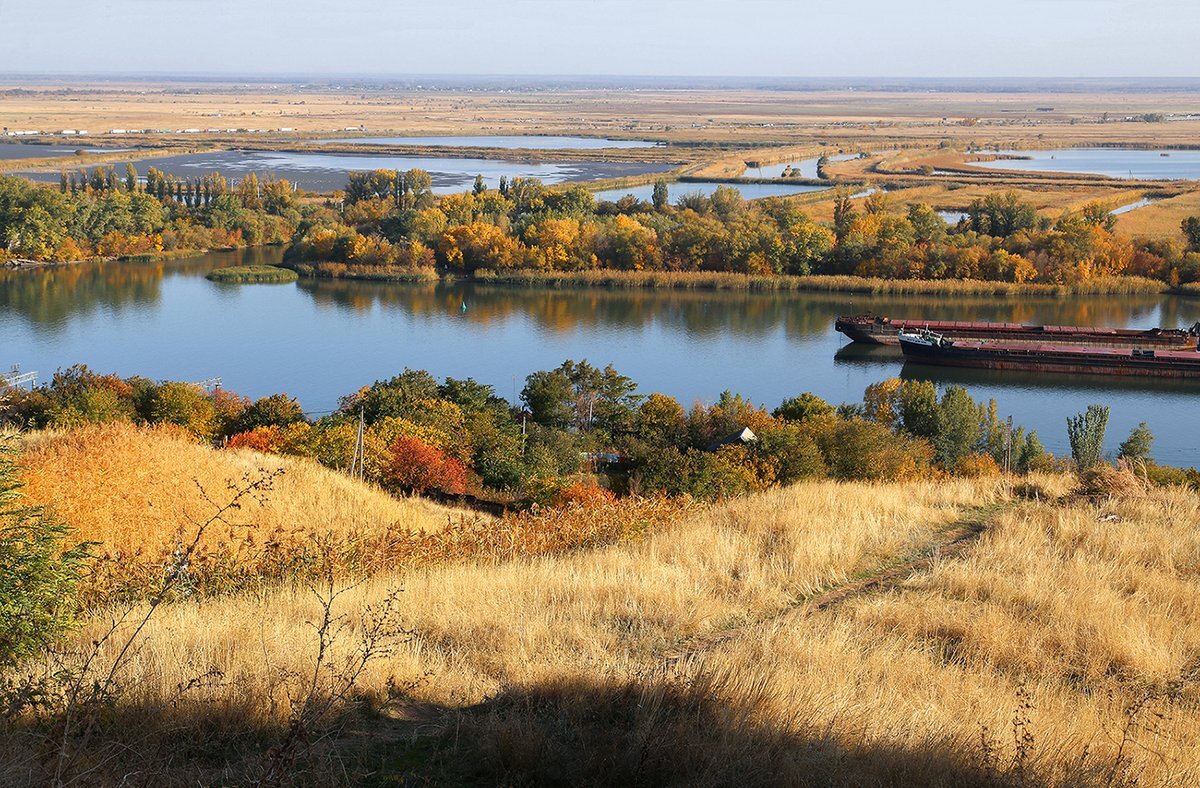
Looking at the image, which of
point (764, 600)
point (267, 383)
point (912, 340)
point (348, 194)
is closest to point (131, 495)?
point (764, 600)

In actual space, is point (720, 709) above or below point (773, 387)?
above

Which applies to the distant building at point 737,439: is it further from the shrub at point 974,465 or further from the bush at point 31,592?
the bush at point 31,592

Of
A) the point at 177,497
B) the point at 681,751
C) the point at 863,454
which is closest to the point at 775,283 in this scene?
the point at 863,454

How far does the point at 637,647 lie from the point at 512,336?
25.5m

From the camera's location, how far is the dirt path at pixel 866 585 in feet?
14.8

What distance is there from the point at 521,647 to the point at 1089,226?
127ft

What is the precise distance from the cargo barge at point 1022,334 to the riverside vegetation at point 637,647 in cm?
2229

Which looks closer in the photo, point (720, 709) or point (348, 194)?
point (720, 709)

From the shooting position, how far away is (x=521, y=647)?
418 cm

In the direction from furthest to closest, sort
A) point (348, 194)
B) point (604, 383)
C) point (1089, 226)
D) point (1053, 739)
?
point (348, 194) < point (1089, 226) < point (604, 383) < point (1053, 739)

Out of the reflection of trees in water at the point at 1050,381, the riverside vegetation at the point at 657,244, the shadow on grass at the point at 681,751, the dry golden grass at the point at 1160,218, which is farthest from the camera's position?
the dry golden grass at the point at 1160,218

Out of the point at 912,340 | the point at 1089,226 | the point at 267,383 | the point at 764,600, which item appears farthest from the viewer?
the point at 1089,226

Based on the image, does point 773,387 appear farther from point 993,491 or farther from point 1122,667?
point 1122,667

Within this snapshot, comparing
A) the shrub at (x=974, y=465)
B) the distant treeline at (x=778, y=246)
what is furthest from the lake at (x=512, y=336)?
the shrub at (x=974, y=465)
